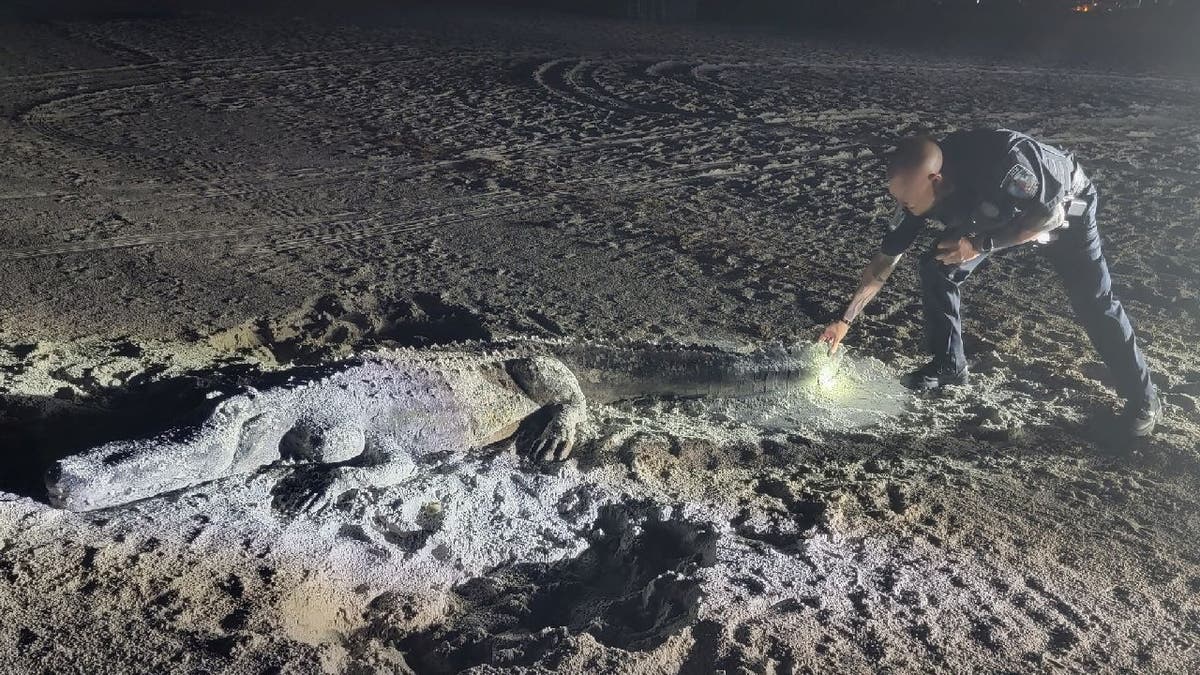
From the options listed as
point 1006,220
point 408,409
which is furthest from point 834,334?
point 408,409

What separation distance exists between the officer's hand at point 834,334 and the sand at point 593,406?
0.95ft

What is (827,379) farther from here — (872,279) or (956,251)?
(956,251)

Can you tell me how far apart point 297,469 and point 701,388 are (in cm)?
207

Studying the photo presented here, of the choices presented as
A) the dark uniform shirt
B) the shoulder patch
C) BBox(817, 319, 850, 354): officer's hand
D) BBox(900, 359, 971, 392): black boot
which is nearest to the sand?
BBox(900, 359, 971, 392): black boot

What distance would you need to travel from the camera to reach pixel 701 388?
5.02 meters

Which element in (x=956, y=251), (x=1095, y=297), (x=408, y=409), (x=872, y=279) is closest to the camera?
(x=408, y=409)

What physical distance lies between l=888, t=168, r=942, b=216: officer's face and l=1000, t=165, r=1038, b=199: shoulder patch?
12.1 inches

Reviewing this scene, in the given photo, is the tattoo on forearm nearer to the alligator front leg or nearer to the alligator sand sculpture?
the alligator sand sculpture

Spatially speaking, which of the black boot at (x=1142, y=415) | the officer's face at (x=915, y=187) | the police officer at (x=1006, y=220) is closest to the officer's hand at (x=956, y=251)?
the police officer at (x=1006, y=220)

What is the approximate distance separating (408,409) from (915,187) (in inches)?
100

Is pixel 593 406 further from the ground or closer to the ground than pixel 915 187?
closer to the ground

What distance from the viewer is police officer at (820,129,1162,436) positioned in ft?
14.7

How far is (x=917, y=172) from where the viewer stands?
4531mm

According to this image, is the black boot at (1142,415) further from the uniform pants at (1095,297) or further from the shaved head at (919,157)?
the shaved head at (919,157)
